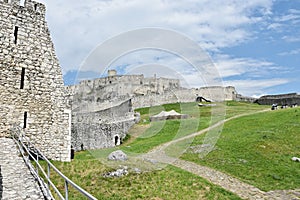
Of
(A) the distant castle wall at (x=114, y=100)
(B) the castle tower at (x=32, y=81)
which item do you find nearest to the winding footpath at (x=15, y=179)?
(B) the castle tower at (x=32, y=81)

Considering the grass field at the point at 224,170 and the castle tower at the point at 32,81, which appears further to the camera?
the castle tower at the point at 32,81

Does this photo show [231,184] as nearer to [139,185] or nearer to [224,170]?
[224,170]

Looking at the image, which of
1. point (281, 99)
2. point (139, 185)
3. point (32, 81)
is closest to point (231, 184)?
point (139, 185)

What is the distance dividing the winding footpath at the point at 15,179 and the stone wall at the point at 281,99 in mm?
59714

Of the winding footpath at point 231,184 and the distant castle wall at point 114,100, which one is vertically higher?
the distant castle wall at point 114,100

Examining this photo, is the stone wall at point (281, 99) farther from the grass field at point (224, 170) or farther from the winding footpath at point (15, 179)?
the winding footpath at point (15, 179)

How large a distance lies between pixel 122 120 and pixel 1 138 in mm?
26412

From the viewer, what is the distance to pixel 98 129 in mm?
33188

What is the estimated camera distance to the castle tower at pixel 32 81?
44.9 feet

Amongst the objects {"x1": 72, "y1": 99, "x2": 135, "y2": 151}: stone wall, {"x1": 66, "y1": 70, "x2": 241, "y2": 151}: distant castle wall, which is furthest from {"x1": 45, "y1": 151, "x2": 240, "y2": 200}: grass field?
{"x1": 72, "y1": 99, "x2": 135, "y2": 151}: stone wall

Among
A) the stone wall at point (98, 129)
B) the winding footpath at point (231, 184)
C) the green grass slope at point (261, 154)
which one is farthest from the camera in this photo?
the stone wall at point (98, 129)

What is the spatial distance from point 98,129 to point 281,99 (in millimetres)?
48602

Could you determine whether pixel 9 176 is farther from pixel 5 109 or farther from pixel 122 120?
pixel 122 120

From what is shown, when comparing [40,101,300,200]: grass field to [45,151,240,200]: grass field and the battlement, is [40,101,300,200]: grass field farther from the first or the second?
the battlement
